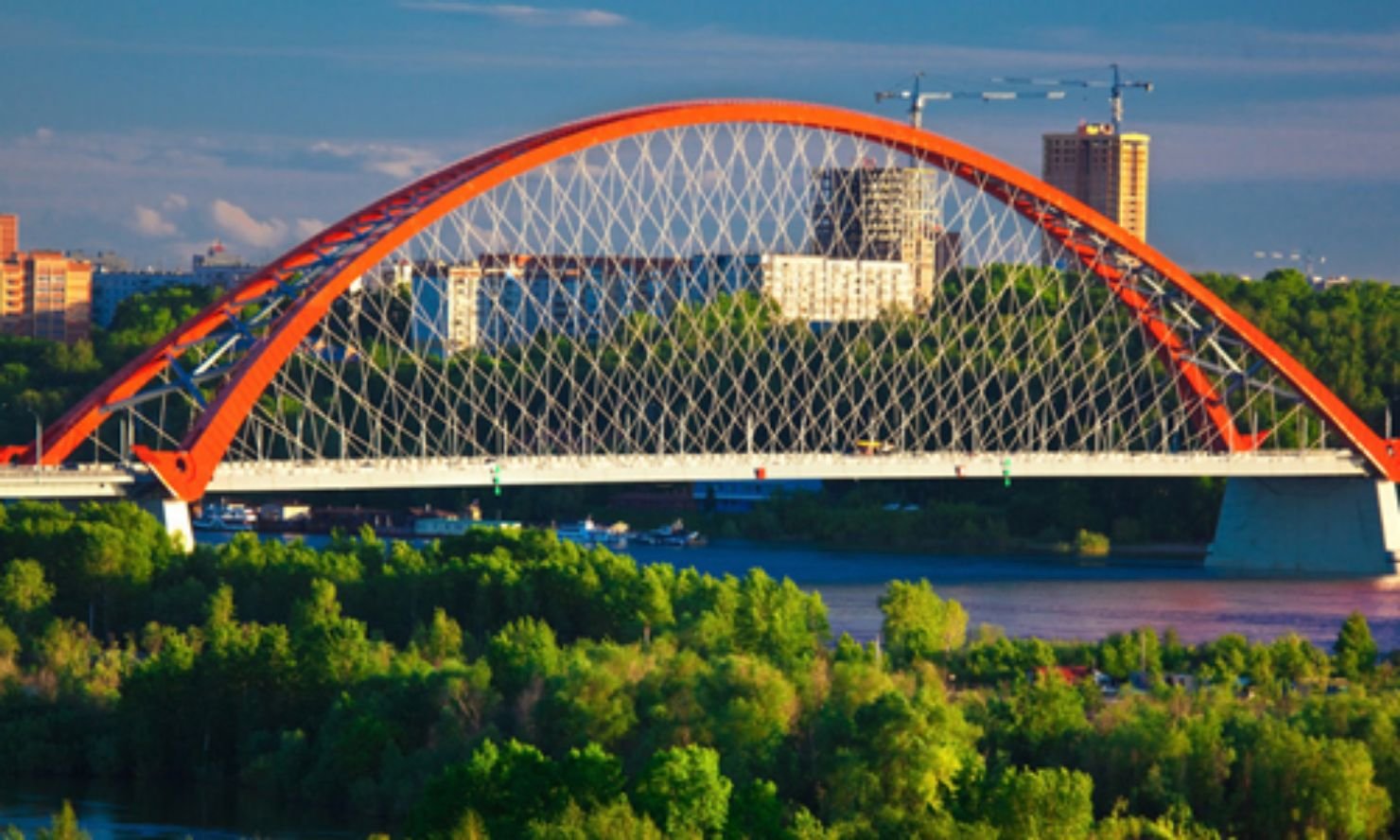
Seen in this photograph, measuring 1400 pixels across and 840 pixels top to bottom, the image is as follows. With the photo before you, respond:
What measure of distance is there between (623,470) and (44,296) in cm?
8096

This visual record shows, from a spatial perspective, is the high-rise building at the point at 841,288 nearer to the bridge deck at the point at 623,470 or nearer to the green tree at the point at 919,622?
the bridge deck at the point at 623,470

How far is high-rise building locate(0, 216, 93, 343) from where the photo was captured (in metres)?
134

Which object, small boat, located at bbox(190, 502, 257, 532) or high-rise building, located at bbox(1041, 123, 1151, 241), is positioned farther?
high-rise building, located at bbox(1041, 123, 1151, 241)

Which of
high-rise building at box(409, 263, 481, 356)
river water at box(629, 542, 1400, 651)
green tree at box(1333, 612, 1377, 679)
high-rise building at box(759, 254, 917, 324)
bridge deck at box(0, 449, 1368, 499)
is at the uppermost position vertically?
high-rise building at box(759, 254, 917, 324)

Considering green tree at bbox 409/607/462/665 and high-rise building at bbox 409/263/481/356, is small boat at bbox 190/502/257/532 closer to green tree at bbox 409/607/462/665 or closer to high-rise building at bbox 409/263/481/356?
high-rise building at bbox 409/263/481/356

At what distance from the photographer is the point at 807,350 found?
85500 mm

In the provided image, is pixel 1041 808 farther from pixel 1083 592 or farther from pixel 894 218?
pixel 894 218

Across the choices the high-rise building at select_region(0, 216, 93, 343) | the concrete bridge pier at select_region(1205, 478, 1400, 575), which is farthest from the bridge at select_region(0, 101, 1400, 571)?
the high-rise building at select_region(0, 216, 93, 343)

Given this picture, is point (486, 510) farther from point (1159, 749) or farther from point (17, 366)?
point (1159, 749)

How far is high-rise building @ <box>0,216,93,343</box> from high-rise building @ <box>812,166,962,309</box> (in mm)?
40772

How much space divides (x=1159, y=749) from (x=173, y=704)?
12518 millimetres

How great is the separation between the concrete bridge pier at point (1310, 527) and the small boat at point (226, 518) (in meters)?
24.2

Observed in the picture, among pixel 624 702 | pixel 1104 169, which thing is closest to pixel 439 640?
pixel 624 702

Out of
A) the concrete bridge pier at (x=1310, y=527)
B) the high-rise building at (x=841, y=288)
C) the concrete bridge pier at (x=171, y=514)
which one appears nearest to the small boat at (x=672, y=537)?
the high-rise building at (x=841, y=288)
